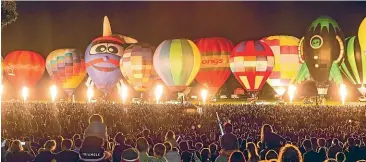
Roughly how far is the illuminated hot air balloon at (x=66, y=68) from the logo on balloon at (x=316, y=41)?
14839 millimetres

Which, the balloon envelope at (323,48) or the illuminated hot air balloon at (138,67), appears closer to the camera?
the balloon envelope at (323,48)

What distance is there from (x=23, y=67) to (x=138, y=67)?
333 inches

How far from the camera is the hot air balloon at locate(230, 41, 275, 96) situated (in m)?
28.6

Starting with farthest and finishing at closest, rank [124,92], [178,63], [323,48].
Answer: [124,92] → [323,48] → [178,63]

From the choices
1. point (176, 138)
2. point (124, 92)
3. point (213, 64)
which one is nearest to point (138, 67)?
point (213, 64)

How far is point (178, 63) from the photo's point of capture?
28531mm

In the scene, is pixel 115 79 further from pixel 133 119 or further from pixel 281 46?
pixel 133 119

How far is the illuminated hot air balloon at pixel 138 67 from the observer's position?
3153 cm

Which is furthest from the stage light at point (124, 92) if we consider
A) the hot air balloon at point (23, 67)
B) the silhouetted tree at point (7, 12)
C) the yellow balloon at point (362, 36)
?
the silhouetted tree at point (7, 12)

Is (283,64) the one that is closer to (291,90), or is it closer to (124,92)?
(291,90)

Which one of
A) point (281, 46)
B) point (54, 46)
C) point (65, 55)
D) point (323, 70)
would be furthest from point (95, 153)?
point (54, 46)

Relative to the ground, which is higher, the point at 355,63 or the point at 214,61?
the point at 214,61

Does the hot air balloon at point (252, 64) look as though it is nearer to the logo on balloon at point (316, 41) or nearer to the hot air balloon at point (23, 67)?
the logo on balloon at point (316, 41)

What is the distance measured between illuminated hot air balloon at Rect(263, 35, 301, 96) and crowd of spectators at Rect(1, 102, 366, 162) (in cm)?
1258
